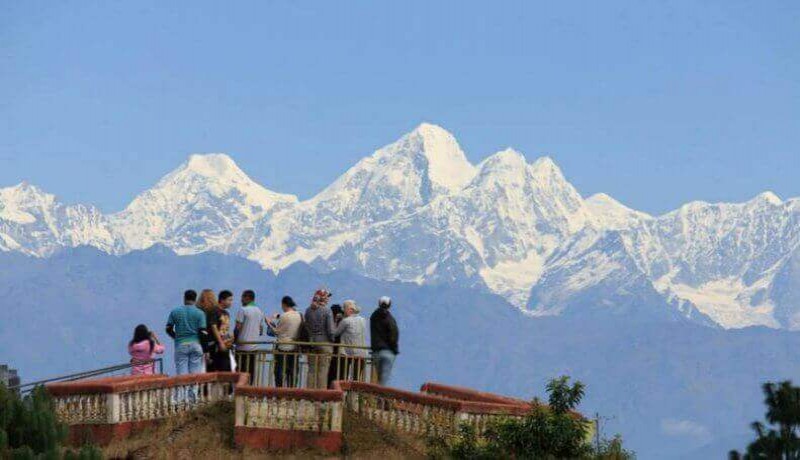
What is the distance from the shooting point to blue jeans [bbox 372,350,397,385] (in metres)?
32.6

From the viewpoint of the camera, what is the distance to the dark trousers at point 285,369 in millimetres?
32281

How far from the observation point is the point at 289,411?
2820 cm

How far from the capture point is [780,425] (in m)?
49.1

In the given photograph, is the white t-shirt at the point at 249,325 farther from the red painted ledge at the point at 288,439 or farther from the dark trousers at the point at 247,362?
the red painted ledge at the point at 288,439

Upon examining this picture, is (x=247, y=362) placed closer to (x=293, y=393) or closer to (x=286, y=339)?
(x=286, y=339)

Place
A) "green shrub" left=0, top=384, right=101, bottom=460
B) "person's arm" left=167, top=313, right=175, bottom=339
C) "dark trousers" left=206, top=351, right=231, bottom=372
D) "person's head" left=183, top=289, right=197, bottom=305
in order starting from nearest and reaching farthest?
"green shrub" left=0, top=384, right=101, bottom=460
"person's arm" left=167, top=313, right=175, bottom=339
"person's head" left=183, top=289, right=197, bottom=305
"dark trousers" left=206, top=351, right=231, bottom=372

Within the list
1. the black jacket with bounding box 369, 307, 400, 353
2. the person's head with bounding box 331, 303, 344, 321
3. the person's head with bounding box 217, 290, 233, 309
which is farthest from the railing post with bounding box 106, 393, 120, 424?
the person's head with bounding box 331, 303, 344, 321

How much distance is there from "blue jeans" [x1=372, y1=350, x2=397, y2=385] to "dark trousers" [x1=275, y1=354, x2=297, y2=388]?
4.59 ft

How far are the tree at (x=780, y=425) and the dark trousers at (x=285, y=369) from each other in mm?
18949

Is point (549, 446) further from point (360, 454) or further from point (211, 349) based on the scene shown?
point (211, 349)

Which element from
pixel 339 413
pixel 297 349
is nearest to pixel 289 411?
pixel 339 413

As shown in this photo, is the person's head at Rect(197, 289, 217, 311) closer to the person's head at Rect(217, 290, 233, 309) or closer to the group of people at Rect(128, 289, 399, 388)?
the group of people at Rect(128, 289, 399, 388)

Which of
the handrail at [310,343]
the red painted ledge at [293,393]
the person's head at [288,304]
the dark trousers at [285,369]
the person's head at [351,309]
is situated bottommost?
the red painted ledge at [293,393]

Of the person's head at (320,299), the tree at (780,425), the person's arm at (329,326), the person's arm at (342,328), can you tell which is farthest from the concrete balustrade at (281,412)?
the tree at (780,425)
